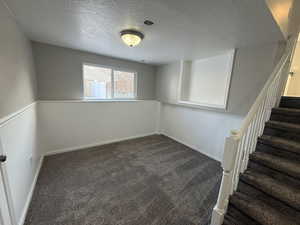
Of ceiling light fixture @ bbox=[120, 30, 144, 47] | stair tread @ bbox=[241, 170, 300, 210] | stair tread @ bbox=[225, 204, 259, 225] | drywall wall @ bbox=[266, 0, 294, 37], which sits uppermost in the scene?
drywall wall @ bbox=[266, 0, 294, 37]

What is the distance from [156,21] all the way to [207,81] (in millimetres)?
2214

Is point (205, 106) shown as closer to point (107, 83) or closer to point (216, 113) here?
point (216, 113)

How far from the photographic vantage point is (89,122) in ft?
10.6

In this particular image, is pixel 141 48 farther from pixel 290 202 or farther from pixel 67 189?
pixel 290 202

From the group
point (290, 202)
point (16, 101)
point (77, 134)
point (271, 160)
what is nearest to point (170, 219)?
point (290, 202)

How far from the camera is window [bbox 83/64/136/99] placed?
3361 mm

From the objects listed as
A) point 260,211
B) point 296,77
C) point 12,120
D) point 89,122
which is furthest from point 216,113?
point 12,120

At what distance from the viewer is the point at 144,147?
3.42 metres

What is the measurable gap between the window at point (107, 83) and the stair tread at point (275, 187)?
3.45 m

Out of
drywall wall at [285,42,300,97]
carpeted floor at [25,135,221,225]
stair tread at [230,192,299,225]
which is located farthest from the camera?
drywall wall at [285,42,300,97]

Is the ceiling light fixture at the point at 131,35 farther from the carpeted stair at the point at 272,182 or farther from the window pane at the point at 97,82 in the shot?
the carpeted stair at the point at 272,182

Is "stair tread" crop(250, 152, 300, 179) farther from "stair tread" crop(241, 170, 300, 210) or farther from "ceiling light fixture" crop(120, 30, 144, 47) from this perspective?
"ceiling light fixture" crop(120, 30, 144, 47)

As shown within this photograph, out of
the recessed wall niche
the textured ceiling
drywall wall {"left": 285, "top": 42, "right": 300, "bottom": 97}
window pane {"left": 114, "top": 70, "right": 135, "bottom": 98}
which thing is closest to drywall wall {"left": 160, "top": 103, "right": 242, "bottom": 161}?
the recessed wall niche

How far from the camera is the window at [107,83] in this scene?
3361mm
